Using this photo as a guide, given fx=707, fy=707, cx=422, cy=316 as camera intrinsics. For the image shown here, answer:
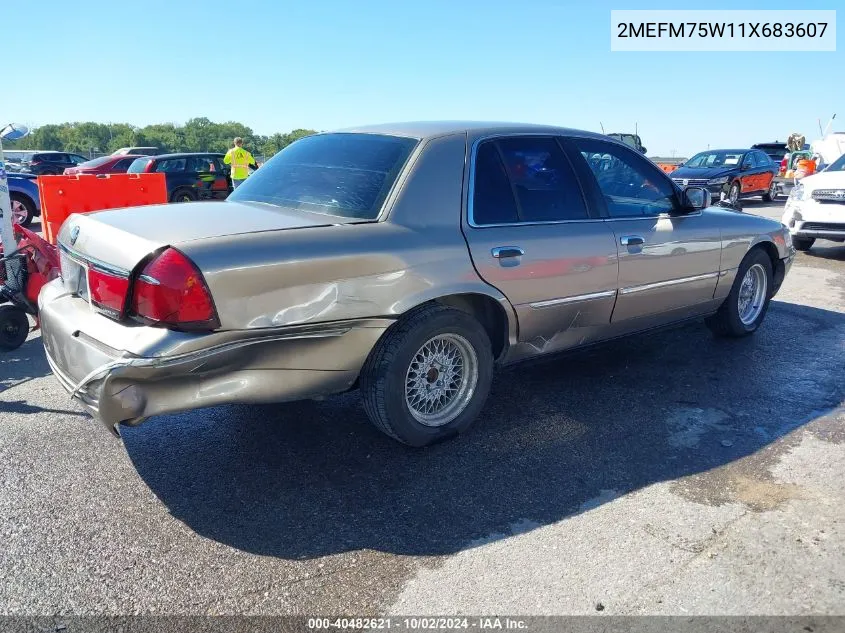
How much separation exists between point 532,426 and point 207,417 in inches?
71.8

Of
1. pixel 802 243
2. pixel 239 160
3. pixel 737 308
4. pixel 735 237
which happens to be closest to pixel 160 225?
pixel 735 237

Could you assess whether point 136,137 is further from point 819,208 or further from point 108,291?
point 108,291

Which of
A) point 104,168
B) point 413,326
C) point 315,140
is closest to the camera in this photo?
point 413,326

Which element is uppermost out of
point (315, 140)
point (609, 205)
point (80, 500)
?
point (315, 140)

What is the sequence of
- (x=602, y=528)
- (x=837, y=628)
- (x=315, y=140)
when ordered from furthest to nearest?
(x=315, y=140) → (x=602, y=528) → (x=837, y=628)

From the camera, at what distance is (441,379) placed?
11.9ft

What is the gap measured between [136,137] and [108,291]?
56.9 meters

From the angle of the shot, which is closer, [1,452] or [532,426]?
[1,452]

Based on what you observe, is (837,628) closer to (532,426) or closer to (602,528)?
(602,528)

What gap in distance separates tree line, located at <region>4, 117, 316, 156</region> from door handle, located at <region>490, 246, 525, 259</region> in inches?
1837

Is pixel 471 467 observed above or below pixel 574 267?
below

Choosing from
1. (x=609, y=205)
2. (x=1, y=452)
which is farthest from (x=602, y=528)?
(x=1, y=452)

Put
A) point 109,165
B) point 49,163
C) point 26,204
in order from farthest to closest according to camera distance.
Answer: point 49,163, point 109,165, point 26,204

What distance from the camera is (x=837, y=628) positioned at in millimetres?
2293
